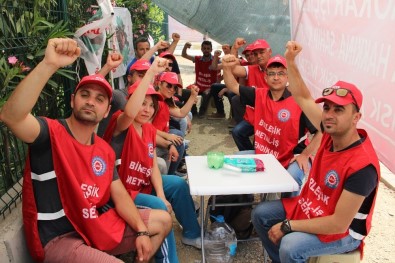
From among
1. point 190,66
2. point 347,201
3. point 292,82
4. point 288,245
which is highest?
point 292,82

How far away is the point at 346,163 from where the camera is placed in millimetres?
2092

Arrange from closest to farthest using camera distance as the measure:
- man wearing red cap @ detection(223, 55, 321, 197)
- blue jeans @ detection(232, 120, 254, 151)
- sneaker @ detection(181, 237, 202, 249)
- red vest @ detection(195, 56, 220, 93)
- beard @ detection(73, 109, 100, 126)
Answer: beard @ detection(73, 109, 100, 126) < sneaker @ detection(181, 237, 202, 249) < man wearing red cap @ detection(223, 55, 321, 197) < blue jeans @ detection(232, 120, 254, 151) < red vest @ detection(195, 56, 220, 93)

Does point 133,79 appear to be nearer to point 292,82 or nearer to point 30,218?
point 292,82

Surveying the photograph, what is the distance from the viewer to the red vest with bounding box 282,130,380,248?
2.04 m

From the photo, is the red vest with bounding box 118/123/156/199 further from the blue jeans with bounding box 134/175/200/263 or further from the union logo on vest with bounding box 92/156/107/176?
the union logo on vest with bounding box 92/156/107/176

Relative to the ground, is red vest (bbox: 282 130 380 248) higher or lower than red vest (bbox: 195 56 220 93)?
higher

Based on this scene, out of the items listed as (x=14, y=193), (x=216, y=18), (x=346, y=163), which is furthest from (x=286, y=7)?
(x=14, y=193)

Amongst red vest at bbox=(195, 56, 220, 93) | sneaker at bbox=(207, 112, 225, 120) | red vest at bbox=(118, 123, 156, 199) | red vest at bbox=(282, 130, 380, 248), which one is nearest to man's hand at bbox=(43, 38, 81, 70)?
red vest at bbox=(118, 123, 156, 199)

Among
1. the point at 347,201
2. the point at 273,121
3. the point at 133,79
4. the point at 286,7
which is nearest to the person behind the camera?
the point at 347,201

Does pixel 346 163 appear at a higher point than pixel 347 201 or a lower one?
higher

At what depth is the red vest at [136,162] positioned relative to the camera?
2.73 meters

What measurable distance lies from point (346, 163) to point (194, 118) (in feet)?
17.5

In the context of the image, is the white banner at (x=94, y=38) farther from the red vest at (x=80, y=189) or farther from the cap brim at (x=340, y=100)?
the cap brim at (x=340, y=100)

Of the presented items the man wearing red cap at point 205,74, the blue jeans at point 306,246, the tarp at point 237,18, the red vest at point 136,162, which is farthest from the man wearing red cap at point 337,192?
the man wearing red cap at point 205,74
